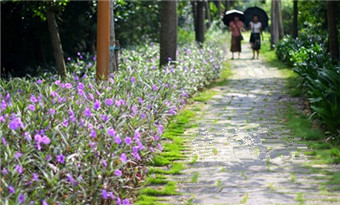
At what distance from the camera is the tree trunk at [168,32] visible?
1318 cm

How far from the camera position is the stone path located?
575cm

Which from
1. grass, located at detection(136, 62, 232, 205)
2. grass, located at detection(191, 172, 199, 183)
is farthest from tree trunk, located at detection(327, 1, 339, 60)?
grass, located at detection(191, 172, 199, 183)

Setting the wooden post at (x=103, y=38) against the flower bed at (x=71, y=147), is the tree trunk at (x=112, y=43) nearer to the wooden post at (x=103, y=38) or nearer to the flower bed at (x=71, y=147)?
the wooden post at (x=103, y=38)

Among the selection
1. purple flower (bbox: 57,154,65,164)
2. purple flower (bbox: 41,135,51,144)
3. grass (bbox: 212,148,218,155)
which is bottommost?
grass (bbox: 212,148,218,155)

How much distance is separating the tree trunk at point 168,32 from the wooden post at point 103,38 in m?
4.37

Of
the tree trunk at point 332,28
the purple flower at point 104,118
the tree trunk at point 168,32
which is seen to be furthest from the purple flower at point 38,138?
the tree trunk at point 168,32

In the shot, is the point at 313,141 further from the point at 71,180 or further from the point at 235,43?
the point at 235,43

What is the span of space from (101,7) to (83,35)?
9633mm

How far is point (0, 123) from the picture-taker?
5164mm

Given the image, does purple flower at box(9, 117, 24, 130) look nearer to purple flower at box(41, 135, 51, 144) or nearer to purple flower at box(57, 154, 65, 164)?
purple flower at box(41, 135, 51, 144)

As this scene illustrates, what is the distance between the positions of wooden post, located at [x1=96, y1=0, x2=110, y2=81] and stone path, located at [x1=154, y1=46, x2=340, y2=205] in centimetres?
148

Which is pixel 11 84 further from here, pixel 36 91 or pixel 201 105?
pixel 201 105

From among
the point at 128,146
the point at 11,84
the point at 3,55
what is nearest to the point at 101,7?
the point at 11,84

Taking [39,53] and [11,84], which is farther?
[39,53]
